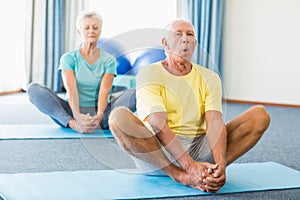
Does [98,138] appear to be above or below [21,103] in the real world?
above

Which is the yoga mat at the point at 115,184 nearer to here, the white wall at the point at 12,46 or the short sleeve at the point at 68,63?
the short sleeve at the point at 68,63

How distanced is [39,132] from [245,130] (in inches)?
71.0

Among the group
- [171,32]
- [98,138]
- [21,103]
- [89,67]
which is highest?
[171,32]

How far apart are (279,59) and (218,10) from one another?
3.06 ft

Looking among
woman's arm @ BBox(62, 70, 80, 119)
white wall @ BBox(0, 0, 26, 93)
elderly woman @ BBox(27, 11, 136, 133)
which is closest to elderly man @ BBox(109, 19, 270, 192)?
elderly woman @ BBox(27, 11, 136, 133)

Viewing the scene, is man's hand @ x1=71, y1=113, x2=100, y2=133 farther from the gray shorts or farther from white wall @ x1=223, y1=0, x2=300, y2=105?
white wall @ x1=223, y1=0, x2=300, y2=105

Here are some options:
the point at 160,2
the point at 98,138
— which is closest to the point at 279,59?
the point at 160,2

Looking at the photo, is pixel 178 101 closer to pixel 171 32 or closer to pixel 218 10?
pixel 171 32

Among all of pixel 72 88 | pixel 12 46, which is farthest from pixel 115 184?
pixel 12 46

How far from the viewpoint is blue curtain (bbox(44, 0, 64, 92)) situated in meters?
6.79

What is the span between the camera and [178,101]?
2506 mm

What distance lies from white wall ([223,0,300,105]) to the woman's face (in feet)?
10.2

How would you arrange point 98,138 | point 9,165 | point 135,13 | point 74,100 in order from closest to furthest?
1. point 9,165
2. point 98,138
3. point 74,100
4. point 135,13

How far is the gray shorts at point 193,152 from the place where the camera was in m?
2.54
